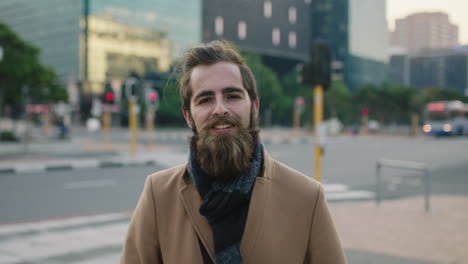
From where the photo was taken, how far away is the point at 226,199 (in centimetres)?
162

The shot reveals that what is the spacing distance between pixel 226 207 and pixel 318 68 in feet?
24.2

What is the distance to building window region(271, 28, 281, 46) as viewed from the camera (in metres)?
71.8

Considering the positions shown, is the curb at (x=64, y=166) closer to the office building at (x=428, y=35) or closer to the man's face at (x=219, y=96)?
the man's face at (x=219, y=96)

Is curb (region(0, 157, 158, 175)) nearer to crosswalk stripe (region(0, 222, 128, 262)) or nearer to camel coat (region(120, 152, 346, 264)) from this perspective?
crosswalk stripe (region(0, 222, 128, 262))

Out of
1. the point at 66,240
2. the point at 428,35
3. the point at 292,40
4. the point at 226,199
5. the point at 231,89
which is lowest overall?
the point at 66,240

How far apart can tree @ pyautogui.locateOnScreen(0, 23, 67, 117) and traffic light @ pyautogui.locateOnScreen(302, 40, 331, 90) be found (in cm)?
1911

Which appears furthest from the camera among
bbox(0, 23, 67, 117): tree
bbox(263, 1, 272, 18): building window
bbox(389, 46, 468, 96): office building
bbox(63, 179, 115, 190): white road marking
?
bbox(389, 46, 468, 96): office building

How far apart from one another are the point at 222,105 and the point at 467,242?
16.7 feet

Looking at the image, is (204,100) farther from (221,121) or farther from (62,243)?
(62,243)

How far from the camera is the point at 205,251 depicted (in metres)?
1.68

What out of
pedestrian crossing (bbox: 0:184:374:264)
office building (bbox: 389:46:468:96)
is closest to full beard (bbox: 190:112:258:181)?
pedestrian crossing (bbox: 0:184:374:264)

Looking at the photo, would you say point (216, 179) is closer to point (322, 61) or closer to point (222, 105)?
point (222, 105)

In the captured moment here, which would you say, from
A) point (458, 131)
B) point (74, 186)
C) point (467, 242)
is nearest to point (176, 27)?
point (458, 131)

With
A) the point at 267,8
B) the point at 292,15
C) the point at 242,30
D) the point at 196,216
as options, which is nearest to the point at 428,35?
the point at 292,15
